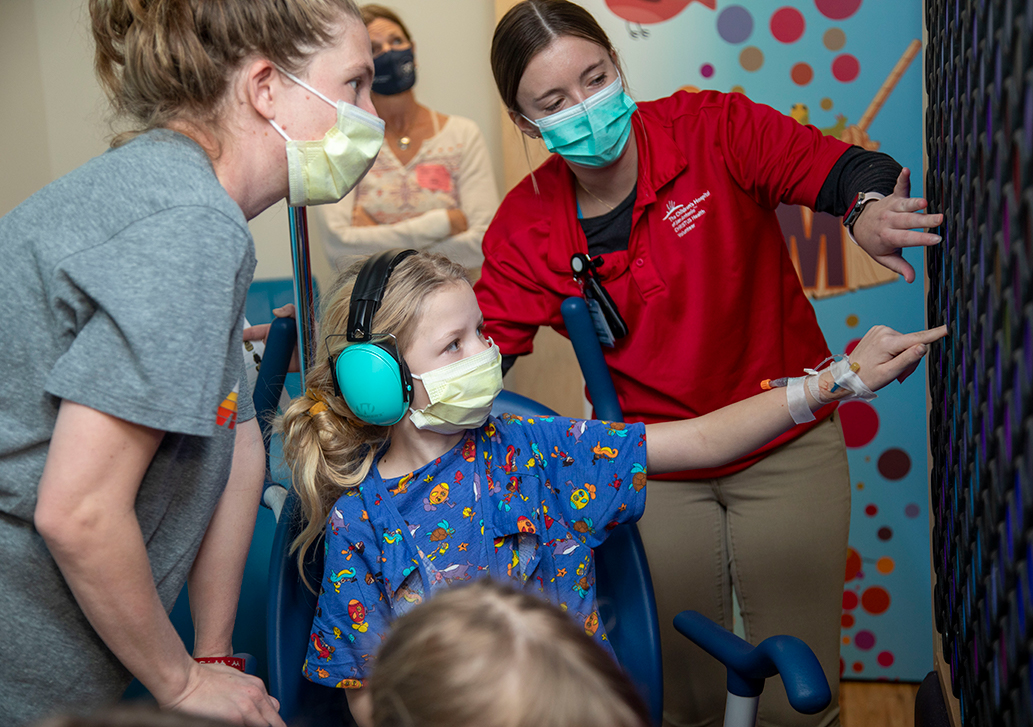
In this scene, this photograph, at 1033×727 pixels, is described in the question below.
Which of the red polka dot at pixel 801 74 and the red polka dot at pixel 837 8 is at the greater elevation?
the red polka dot at pixel 837 8

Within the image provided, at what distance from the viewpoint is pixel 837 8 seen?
7.37ft

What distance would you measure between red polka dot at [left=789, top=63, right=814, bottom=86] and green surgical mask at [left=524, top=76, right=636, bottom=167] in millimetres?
974

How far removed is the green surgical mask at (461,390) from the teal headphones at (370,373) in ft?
0.13

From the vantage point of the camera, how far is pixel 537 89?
4.95 feet

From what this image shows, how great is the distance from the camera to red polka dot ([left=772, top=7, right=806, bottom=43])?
2273 mm

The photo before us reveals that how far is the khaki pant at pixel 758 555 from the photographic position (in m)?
1.55

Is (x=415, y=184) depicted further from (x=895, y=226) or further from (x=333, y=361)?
(x=895, y=226)

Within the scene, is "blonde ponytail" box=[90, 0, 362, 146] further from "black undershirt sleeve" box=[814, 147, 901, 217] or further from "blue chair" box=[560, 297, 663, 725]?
"black undershirt sleeve" box=[814, 147, 901, 217]

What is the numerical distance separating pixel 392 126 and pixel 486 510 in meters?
1.74

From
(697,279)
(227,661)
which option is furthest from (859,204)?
(227,661)

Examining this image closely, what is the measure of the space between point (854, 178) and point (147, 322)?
1.01 metres

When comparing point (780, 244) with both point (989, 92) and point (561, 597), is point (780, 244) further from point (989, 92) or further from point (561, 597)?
point (989, 92)

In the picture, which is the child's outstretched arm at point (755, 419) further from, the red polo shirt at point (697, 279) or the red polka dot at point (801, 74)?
the red polka dot at point (801, 74)

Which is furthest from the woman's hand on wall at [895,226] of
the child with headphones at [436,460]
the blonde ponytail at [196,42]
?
the blonde ponytail at [196,42]
